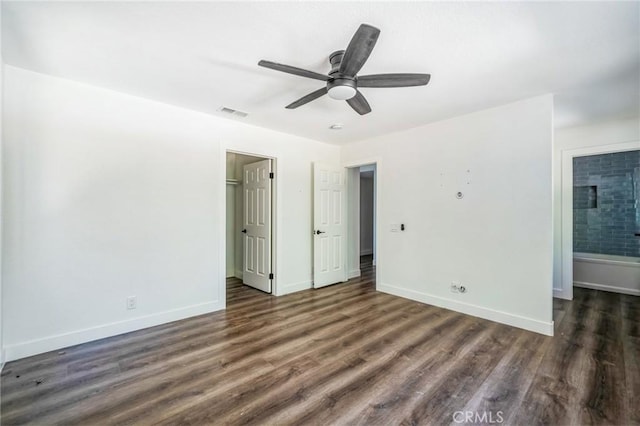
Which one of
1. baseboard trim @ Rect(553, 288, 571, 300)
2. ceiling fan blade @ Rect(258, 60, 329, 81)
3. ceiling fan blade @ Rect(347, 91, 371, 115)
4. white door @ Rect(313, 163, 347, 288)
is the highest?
ceiling fan blade @ Rect(258, 60, 329, 81)

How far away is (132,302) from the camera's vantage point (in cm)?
292

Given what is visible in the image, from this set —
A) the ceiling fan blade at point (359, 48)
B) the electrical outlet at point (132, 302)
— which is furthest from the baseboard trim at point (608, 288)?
the electrical outlet at point (132, 302)

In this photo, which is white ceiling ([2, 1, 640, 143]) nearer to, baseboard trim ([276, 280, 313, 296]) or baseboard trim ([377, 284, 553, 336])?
baseboard trim ([377, 284, 553, 336])

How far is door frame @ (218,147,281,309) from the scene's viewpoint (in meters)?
3.57

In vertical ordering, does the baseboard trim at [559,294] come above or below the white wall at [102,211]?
below

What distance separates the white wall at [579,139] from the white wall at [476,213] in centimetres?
180

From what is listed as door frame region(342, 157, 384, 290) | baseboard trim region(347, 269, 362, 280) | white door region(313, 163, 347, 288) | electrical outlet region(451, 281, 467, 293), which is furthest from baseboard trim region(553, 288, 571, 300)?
white door region(313, 163, 347, 288)

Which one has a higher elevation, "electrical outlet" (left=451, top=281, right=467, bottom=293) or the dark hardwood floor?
"electrical outlet" (left=451, top=281, right=467, bottom=293)

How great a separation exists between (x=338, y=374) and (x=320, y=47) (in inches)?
98.4

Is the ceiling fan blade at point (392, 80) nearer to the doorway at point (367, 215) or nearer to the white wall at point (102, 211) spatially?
the white wall at point (102, 211)

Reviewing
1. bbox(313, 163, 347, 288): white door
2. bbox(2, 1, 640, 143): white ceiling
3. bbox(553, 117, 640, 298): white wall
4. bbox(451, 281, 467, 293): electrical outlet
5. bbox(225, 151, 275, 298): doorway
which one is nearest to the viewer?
bbox(2, 1, 640, 143): white ceiling

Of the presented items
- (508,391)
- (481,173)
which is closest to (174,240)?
(508,391)

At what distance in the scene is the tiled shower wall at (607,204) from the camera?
477cm

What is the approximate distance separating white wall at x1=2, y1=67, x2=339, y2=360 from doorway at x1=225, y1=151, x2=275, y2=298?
2.62 ft
